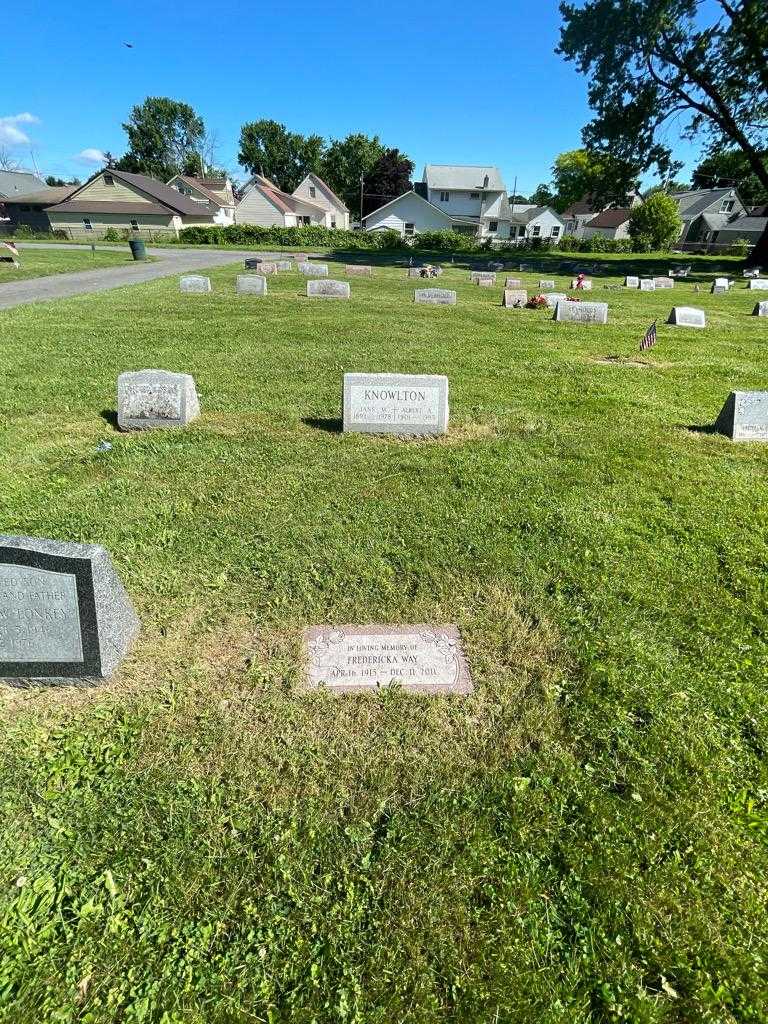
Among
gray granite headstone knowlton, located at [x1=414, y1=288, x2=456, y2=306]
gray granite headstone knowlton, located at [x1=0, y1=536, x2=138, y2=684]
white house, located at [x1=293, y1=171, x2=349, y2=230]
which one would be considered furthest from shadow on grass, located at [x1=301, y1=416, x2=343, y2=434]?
white house, located at [x1=293, y1=171, x2=349, y2=230]

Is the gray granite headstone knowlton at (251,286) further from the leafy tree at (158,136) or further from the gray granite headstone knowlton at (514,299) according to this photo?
the leafy tree at (158,136)

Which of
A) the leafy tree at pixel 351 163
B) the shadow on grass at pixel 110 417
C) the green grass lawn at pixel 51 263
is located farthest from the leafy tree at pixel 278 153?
the shadow on grass at pixel 110 417

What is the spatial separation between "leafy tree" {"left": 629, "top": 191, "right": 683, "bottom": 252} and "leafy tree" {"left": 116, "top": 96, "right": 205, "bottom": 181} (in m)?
77.6

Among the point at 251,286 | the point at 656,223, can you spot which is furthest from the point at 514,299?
the point at 656,223

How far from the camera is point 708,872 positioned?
7.34 ft

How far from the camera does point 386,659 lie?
3.31 meters

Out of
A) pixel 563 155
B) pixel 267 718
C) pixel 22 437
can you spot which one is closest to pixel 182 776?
pixel 267 718

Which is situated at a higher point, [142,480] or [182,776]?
[142,480]

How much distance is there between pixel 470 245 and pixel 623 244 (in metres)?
18.8

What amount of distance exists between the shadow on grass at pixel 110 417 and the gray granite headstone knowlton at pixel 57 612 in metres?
4.39

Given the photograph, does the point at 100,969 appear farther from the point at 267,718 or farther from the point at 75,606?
the point at 75,606

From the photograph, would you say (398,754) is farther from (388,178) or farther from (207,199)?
(388,178)

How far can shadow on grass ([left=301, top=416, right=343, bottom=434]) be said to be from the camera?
671cm

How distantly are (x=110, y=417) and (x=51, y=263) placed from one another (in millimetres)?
25018
